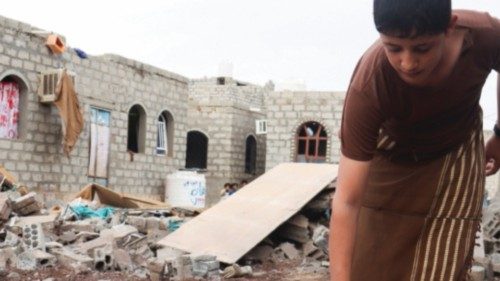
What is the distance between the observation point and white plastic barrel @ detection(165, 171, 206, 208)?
14898mm

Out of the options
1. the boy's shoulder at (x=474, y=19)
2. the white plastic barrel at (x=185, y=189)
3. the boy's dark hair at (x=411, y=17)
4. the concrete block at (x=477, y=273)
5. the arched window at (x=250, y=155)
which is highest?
the boy's shoulder at (x=474, y=19)

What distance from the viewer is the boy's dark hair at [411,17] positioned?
4.93 feet

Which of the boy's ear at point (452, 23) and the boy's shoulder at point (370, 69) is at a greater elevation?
the boy's ear at point (452, 23)

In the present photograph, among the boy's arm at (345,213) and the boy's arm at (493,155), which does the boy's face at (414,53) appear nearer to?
the boy's arm at (345,213)

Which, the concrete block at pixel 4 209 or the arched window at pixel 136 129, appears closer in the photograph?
the concrete block at pixel 4 209

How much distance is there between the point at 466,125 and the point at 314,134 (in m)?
16.3

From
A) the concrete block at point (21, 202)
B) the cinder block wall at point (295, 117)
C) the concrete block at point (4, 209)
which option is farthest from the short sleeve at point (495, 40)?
the cinder block wall at point (295, 117)

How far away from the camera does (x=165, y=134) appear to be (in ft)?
52.2

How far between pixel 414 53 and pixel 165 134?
14609 mm

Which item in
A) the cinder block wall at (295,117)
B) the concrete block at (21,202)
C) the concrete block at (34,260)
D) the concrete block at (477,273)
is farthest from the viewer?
the cinder block wall at (295,117)

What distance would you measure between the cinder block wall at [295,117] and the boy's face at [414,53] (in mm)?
16236

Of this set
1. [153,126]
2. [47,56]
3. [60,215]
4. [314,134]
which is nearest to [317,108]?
[314,134]

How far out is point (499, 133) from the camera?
2562 mm

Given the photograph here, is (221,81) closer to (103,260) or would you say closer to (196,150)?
(196,150)
